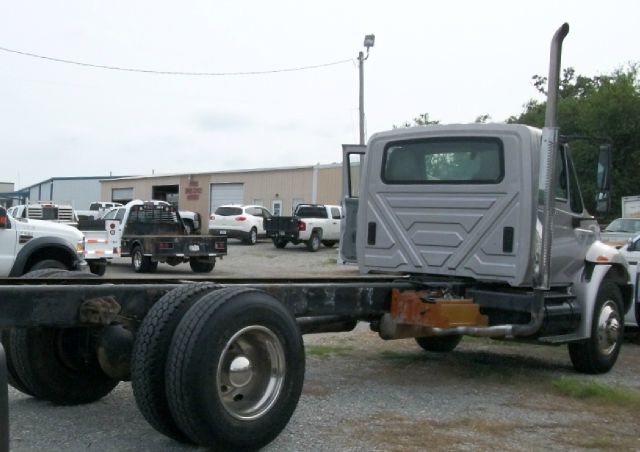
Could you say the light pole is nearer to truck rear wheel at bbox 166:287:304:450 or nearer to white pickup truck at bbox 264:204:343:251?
white pickup truck at bbox 264:204:343:251

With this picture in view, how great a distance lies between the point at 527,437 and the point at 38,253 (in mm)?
8898

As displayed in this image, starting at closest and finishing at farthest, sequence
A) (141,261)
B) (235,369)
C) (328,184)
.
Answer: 1. (235,369)
2. (141,261)
3. (328,184)

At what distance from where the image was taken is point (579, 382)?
24.8 ft

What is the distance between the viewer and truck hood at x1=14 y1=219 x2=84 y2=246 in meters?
12.3

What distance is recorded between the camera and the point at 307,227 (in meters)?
31.3

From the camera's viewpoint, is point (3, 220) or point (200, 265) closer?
point (3, 220)

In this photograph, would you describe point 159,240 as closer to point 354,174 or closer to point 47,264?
point 47,264

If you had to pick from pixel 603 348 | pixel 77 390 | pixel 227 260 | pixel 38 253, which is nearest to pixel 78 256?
pixel 38 253

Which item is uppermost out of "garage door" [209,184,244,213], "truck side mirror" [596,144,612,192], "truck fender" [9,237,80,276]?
"garage door" [209,184,244,213]

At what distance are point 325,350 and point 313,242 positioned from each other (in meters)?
22.5

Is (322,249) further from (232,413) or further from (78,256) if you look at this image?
(232,413)

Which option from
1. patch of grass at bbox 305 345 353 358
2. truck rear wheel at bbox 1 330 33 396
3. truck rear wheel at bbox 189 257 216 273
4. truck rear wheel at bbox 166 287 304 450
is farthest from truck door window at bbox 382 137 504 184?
truck rear wheel at bbox 189 257 216 273

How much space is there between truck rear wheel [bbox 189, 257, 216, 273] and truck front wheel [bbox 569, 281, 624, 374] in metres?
14.0

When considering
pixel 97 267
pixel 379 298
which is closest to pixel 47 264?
pixel 97 267
